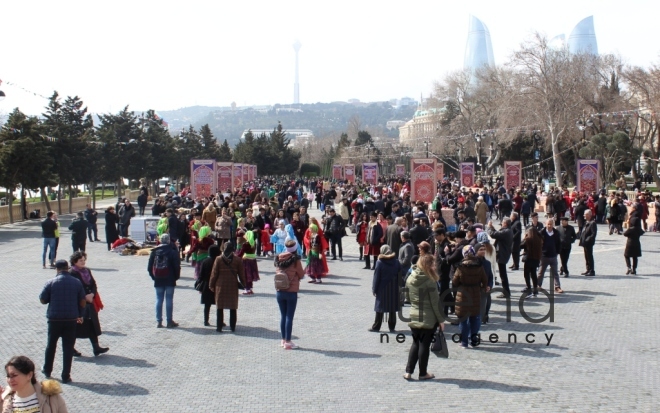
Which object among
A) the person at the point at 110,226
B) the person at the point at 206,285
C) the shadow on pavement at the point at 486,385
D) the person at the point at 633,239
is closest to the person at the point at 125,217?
the person at the point at 110,226

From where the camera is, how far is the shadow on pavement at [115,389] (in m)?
8.54

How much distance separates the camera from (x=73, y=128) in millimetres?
46406

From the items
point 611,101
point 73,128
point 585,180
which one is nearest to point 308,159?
point 611,101

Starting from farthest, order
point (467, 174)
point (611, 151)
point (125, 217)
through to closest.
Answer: point (467, 174)
point (611, 151)
point (125, 217)

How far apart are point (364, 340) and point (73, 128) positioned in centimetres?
3884

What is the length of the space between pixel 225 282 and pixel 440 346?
11.1ft

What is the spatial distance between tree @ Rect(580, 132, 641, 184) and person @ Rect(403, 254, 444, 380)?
43.6m

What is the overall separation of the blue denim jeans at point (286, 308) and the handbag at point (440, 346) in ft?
6.11

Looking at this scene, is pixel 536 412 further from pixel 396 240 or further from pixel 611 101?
pixel 611 101

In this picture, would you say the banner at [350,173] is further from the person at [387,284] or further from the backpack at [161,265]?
the person at [387,284]

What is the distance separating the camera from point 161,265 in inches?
468

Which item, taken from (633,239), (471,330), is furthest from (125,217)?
(471,330)

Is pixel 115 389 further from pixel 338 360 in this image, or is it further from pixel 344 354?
pixel 344 354

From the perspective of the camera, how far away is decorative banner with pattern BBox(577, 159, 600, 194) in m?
36.4
